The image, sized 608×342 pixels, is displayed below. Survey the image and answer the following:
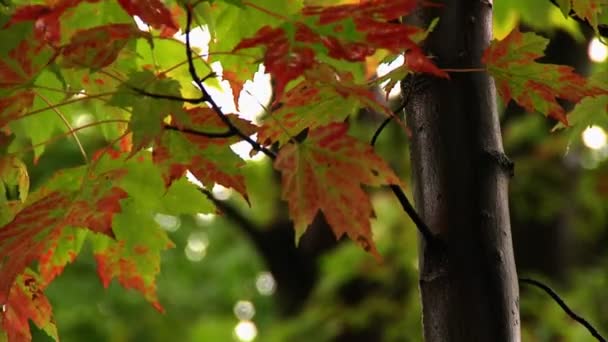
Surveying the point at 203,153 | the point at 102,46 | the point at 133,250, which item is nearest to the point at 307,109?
the point at 203,153

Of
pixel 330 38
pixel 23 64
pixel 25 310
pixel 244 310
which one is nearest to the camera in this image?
pixel 330 38

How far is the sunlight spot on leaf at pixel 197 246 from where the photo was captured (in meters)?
7.95

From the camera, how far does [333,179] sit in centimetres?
91

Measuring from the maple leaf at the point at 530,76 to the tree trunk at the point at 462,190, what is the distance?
0.04 metres

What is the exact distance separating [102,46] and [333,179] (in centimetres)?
26

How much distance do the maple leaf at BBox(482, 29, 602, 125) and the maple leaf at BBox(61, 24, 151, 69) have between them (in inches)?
15.9

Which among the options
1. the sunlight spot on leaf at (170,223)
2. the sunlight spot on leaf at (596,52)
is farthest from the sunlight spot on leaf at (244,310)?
the sunlight spot on leaf at (596,52)

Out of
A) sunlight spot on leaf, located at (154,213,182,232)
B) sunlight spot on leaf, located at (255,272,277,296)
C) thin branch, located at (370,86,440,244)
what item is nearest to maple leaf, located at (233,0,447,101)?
thin branch, located at (370,86,440,244)

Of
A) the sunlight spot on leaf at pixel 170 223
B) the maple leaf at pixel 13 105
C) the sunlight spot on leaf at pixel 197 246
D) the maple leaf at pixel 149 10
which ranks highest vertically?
the maple leaf at pixel 149 10

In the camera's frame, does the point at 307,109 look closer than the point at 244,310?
Yes

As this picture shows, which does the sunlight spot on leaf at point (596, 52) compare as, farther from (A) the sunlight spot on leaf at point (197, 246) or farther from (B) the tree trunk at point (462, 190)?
(A) the sunlight spot on leaf at point (197, 246)

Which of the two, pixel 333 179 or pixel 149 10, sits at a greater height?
pixel 149 10

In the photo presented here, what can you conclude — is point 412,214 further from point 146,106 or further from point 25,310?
point 25,310

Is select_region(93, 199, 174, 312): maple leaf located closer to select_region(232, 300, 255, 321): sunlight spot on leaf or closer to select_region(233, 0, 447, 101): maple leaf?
select_region(233, 0, 447, 101): maple leaf
